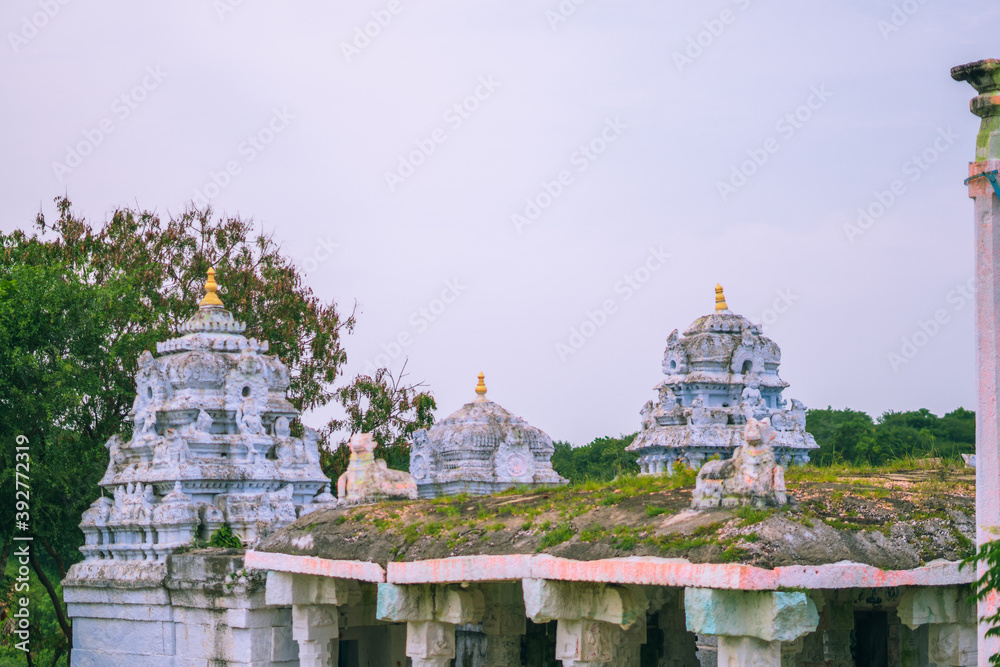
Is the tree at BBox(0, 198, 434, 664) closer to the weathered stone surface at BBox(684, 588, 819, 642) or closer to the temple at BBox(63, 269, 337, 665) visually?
the temple at BBox(63, 269, 337, 665)

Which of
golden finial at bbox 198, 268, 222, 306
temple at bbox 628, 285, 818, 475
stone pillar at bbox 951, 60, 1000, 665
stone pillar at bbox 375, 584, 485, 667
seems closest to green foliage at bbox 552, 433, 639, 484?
temple at bbox 628, 285, 818, 475

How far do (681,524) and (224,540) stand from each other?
24.7 feet

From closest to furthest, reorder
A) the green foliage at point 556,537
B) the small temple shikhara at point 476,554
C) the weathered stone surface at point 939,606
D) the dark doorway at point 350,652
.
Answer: the small temple shikhara at point 476,554 < the weathered stone surface at point 939,606 < the green foliage at point 556,537 < the dark doorway at point 350,652

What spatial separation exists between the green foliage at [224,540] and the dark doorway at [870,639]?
7.14m

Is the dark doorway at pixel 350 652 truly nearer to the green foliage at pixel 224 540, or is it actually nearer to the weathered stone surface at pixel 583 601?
the green foliage at pixel 224 540

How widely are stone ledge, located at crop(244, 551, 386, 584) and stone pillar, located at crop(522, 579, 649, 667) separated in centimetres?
202

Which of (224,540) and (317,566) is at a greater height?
(224,540)

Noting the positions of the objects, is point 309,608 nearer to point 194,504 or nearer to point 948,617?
point 194,504

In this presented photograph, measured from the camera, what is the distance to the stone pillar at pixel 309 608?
13891 mm

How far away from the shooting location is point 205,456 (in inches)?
664

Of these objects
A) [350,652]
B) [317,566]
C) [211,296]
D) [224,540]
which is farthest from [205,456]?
[317,566]

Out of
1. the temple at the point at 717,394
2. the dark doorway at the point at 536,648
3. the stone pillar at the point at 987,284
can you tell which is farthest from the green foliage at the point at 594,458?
the stone pillar at the point at 987,284

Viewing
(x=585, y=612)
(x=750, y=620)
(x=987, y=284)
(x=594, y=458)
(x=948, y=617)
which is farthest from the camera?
(x=594, y=458)

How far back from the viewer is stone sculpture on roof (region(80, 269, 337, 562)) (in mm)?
16219
